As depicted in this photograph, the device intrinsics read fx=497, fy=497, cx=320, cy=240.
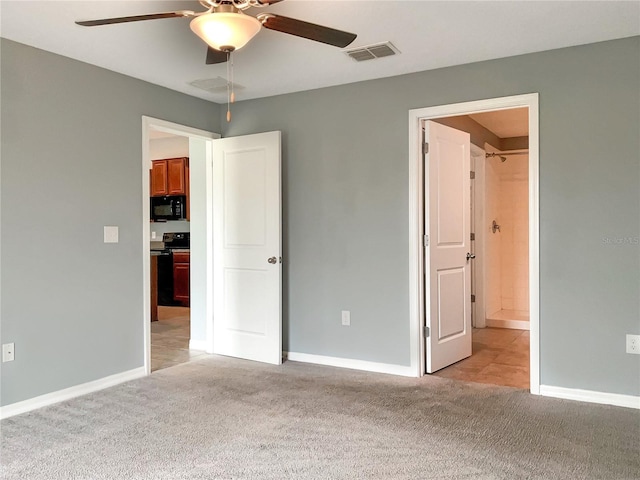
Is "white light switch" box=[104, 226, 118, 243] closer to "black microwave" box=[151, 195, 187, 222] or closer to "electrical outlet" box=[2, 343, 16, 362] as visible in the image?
"electrical outlet" box=[2, 343, 16, 362]

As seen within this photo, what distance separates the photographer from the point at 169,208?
7.47 metres

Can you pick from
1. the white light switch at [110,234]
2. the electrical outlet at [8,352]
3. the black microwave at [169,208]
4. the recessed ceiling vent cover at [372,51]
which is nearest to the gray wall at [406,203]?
the recessed ceiling vent cover at [372,51]

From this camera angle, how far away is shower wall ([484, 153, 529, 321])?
6367 mm

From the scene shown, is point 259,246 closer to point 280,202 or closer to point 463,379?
point 280,202

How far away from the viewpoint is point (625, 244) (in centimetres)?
313

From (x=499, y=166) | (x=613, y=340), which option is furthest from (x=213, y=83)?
(x=499, y=166)

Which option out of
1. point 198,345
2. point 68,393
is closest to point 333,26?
point 68,393

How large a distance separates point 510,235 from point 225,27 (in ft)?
17.6

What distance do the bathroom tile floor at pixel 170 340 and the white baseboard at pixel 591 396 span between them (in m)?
2.92

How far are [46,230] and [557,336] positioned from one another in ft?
11.3

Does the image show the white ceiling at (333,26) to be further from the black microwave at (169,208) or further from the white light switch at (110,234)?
the black microwave at (169,208)

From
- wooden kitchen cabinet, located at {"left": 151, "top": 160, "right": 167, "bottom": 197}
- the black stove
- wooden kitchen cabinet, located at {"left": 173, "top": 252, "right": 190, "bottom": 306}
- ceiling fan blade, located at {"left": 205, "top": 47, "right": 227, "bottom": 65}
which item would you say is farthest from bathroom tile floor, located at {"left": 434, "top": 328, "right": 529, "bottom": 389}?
wooden kitchen cabinet, located at {"left": 151, "top": 160, "right": 167, "bottom": 197}

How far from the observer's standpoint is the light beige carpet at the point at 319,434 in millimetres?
2314

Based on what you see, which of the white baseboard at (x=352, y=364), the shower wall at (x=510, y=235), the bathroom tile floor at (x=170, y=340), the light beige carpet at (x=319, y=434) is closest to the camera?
the light beige carpet at (x=319, y=434)
